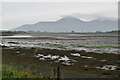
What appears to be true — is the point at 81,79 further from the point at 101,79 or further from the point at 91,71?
the point at 91,71

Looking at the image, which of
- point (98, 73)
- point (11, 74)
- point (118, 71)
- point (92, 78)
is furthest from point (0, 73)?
point (118, 71)

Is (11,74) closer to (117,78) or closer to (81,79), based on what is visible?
(81,79)

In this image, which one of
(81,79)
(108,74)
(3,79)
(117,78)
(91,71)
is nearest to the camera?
(3,79)

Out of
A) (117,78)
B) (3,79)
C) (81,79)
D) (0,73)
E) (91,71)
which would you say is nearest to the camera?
(3,79)

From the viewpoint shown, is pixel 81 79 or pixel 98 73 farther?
pixel 98 73

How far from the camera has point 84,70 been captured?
2306 centimetres

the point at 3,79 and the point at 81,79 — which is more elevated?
the point at 3,79

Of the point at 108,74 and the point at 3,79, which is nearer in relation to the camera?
the point at 3,79

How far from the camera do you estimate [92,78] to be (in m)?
19.0

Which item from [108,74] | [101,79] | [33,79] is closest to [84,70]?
[108,74]

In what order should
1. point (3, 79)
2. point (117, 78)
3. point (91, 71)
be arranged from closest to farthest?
point (3, 79), point (117, 78), point (91, 71)

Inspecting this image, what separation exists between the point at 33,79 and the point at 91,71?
439 inches

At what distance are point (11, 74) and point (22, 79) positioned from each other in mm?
1600

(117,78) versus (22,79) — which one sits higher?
(22,79)
